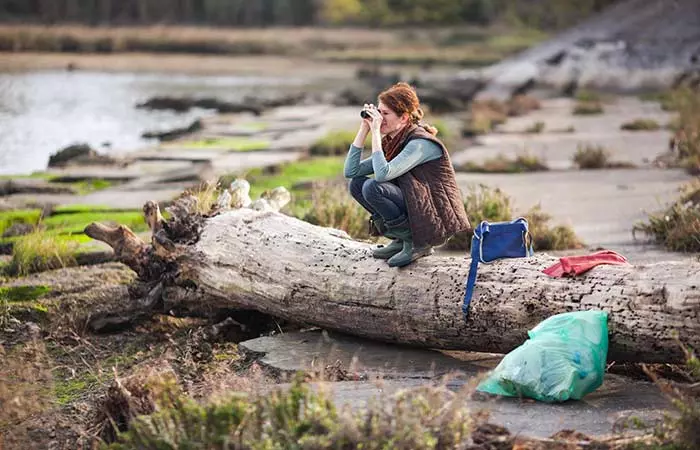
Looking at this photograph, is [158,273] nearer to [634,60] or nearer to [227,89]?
[634,60]

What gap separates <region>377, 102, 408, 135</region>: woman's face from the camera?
7.17 metres

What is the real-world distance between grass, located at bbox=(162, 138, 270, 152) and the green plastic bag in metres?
11.9

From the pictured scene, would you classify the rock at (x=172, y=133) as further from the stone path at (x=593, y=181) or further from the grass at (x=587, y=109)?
the grass at (x=587, y=109)

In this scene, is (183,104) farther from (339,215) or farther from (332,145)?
(339,215)

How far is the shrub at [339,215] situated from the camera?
1027 centimetres

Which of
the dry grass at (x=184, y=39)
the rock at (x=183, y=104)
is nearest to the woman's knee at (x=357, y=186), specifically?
the rock at (x=183, y=104)

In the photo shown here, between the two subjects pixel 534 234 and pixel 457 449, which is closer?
pixel 457 449

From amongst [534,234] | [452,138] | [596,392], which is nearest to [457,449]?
[596,392]

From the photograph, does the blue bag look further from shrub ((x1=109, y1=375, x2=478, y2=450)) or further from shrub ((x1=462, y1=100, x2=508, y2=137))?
shrub ((x1=462, y1=100, x2=508, y2=137))

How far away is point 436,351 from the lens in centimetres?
736

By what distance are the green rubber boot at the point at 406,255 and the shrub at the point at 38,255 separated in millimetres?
3571

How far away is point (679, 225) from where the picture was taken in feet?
32.6

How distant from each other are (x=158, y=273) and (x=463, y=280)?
2.45 metres

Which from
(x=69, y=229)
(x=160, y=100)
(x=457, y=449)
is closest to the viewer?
(x=457, y=449)
